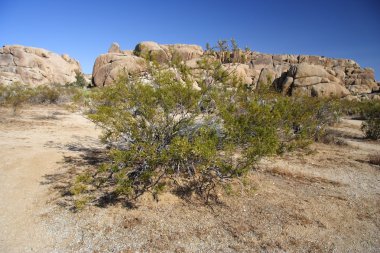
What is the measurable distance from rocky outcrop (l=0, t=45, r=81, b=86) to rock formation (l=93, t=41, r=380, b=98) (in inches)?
358

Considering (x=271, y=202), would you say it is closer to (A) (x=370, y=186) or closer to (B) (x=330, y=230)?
(B) (x=330, y=230)

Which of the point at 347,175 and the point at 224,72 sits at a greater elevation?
the point at 224,72

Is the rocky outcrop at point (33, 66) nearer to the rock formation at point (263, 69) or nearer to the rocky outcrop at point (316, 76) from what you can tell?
the rock formation at point (263, 69)

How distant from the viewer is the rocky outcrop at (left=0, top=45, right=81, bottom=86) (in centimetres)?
4034

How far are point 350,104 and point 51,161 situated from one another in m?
19.8

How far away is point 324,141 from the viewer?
1277 cm

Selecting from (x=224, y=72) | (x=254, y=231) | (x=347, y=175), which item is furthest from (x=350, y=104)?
(x=254, y=231)

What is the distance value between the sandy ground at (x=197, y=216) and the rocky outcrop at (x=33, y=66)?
107ft

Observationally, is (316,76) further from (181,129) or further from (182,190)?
(182,190)

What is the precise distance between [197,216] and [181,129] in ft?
5.66

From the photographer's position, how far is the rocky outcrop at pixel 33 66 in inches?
1588

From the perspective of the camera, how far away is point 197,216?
5.62 m

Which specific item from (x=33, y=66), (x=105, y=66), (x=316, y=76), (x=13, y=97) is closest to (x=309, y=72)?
(x=316, y=76)

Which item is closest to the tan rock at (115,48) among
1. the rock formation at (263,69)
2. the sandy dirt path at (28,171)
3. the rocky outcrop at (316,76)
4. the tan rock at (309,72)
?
the rock formation at (263,69)
